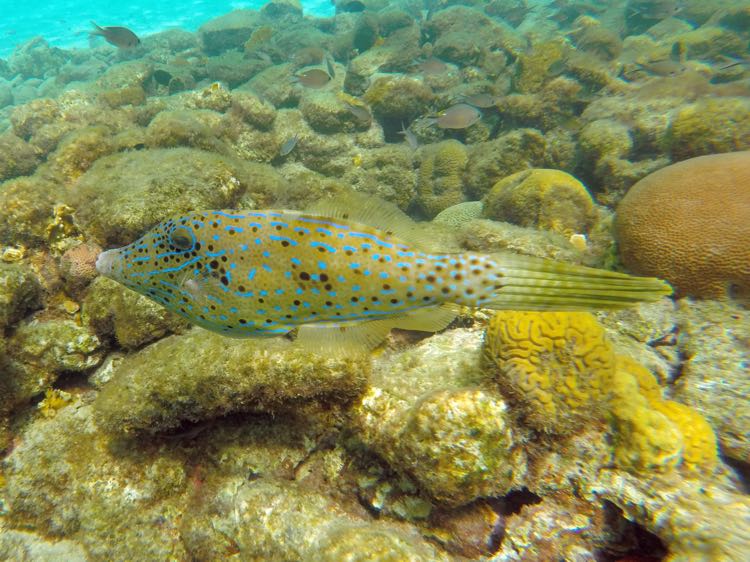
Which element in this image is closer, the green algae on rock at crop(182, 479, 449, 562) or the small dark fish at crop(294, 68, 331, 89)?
the green algae on rock at crop(182, 479, 449, 562)

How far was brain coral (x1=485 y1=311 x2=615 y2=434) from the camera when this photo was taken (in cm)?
360

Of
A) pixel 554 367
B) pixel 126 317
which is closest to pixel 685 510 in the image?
pixel 554 367

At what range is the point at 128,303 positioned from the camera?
16.0ft

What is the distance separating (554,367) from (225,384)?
342cm

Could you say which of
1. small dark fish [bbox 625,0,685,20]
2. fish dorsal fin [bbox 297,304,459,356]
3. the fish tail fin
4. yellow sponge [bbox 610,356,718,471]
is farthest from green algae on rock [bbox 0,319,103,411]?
small dark fish [bbox 625,0,685,20]

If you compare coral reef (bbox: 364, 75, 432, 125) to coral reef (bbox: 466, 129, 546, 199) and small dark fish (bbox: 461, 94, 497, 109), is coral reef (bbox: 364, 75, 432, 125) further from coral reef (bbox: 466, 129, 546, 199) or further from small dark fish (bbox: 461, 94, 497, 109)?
coral reef (bbox: 466, 129, 546, 199)

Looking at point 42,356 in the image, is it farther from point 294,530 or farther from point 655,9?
point 655,9

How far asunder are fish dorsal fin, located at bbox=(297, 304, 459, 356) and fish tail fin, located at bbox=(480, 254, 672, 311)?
1.32 ft

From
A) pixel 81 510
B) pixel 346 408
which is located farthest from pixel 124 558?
pixel 346 408

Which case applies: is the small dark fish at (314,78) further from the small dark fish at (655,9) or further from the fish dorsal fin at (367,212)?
the small dark fish at (655,9)

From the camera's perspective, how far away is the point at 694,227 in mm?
5383

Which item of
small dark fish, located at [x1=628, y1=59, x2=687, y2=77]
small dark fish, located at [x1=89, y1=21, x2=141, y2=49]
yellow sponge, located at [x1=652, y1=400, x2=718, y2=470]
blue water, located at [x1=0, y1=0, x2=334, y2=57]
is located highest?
blue water, located at [x1=0, y1=0, x2=334, y2=57]

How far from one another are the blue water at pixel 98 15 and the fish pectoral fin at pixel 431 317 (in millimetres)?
59614

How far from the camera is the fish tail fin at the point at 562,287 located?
5.75 feet
